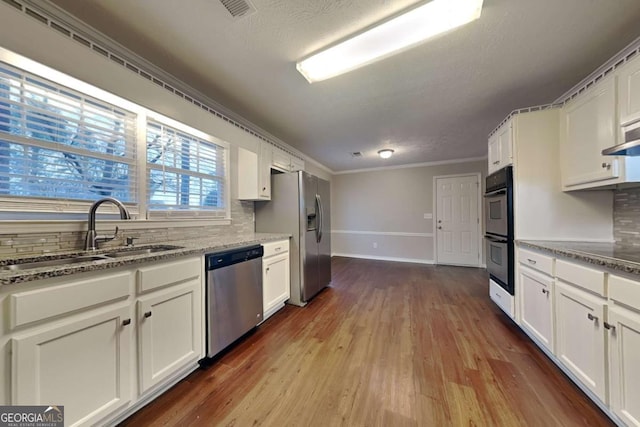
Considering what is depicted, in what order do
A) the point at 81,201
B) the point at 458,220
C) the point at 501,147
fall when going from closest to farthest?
the point at 81,201 → the point at 501,147 → the point at 458,220

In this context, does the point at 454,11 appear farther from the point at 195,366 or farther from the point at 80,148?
the point at 195,366

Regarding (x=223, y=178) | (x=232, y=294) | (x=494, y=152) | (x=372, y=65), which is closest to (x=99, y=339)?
(x=232, y=294)

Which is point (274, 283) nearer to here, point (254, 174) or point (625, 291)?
point (254, 174)

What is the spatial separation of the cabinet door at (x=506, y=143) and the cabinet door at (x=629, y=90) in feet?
2.26

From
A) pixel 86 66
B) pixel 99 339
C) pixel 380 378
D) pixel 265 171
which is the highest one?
pixel 86 66

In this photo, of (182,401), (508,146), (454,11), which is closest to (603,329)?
(508,146)

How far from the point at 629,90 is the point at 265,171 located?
299 cm

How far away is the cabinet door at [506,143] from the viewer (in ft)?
7.09

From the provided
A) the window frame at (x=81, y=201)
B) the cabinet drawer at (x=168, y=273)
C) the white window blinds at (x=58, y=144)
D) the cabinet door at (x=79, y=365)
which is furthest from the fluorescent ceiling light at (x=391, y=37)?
the cabinet door at (x=79, y=365)

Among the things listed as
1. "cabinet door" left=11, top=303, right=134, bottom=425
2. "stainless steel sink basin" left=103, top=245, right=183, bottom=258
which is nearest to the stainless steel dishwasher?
"stainless steel sink basin" left=103, top=245, right=183, bottom=258

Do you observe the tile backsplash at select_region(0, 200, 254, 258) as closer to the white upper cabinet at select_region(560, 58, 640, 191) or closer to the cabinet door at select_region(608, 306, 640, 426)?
the cabinet door at select_region(608, 306, 640, 426)

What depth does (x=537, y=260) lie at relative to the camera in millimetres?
1811

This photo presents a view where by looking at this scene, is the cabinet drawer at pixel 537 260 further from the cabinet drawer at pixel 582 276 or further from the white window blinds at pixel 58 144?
the white window blinds at pixel 58 144

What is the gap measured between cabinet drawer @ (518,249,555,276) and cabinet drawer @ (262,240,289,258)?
7.76 ft
